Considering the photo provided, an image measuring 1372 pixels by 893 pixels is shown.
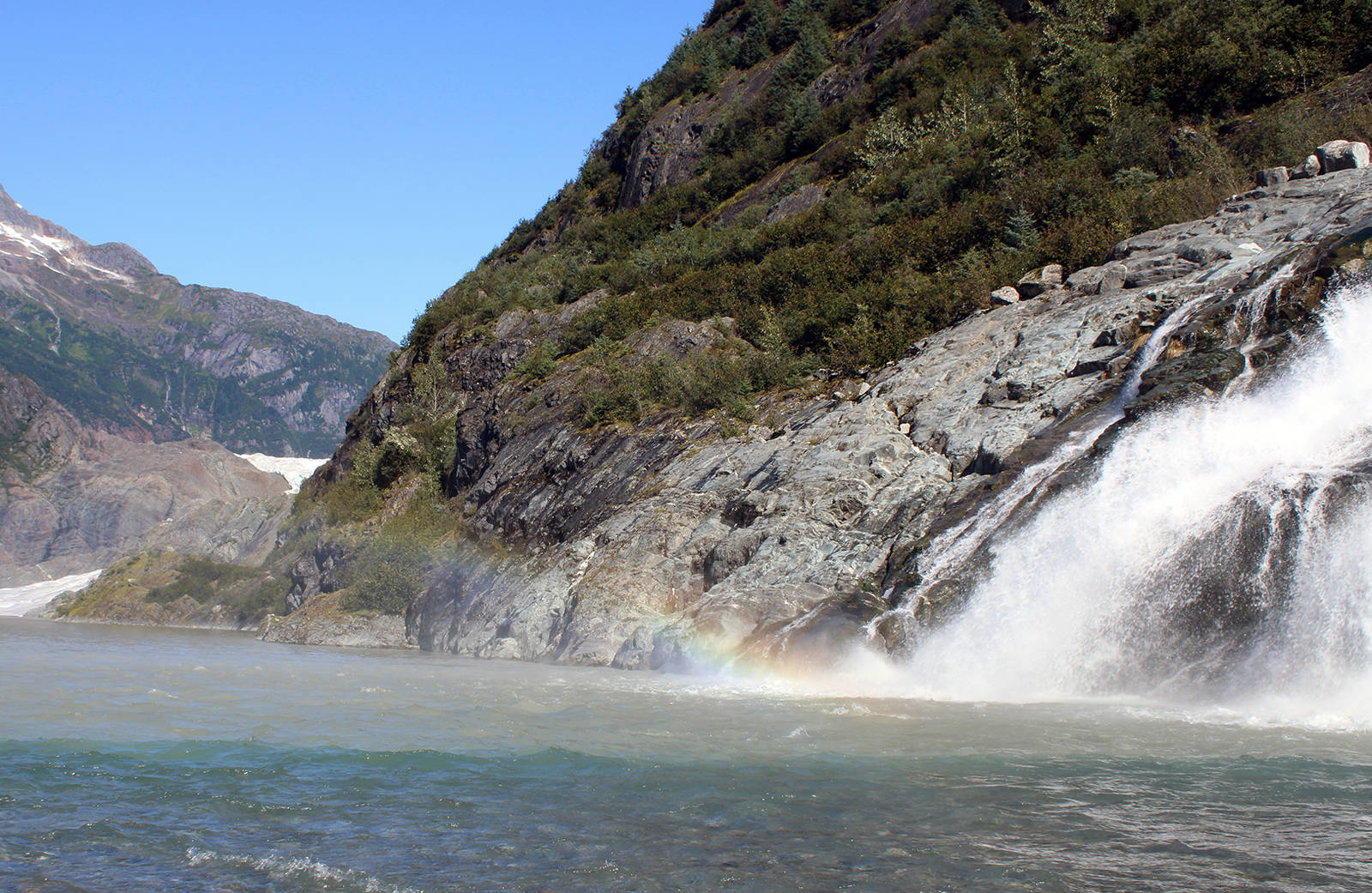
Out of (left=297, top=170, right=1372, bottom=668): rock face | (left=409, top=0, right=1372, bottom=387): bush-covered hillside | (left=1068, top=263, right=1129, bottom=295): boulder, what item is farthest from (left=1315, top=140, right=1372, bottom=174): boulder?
(left=1068, top=263, right=1129, bottom=295): boulder

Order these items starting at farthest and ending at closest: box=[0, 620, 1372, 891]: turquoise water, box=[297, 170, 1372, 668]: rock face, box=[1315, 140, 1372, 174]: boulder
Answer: box=[1315, 140, 1372, 174]: boulder → box=[297, 170, 1372, 668]: rock face → box=[0, 620, 1372, 891]: turquoise water

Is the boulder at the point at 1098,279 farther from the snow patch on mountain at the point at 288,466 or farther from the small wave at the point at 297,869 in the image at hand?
the snow patch on mountain at the point at 288,466

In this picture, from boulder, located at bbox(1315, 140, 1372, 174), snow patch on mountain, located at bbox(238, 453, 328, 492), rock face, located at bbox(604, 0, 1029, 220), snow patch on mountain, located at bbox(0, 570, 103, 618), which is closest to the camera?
boulder, located at bbox(1315, 140, 1372, 174)

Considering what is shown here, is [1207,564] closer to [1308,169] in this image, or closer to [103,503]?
[1308,169]

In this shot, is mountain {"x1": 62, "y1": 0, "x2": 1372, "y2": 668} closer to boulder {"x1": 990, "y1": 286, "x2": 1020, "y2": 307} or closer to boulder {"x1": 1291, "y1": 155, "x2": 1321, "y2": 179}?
boulder {"x1": 1291, "y1": 155, "x2": 1321, "y2": 179}

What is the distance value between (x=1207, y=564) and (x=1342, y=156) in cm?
1633

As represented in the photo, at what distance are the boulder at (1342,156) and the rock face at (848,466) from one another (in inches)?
35.1

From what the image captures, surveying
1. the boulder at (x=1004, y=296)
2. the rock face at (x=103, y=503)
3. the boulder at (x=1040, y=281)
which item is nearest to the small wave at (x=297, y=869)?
the boulder at (x=1004, y=296)

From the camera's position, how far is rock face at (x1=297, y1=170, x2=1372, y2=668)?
1812 cm

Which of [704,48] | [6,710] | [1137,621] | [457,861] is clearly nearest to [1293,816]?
[457,861]

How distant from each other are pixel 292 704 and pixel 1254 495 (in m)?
15.2

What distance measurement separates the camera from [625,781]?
8.41m

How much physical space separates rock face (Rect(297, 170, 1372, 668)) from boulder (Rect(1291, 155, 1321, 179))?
0.84 m

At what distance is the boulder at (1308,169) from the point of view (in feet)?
78.6
